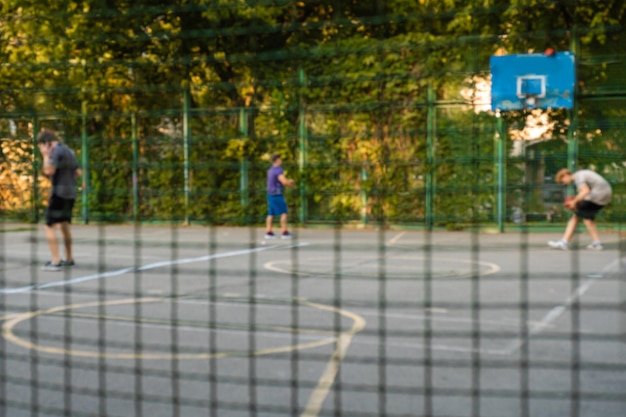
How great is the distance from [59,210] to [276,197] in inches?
149

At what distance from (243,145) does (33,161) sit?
5.30 feet

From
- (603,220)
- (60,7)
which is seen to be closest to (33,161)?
(60,7)

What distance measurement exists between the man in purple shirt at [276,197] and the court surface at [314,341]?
1762mm

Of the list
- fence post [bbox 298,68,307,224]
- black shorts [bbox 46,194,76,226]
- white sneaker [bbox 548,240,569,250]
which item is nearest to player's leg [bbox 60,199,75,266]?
black shorts [bbox 46,194,76,226]

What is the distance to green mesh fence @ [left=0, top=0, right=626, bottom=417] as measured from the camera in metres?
4.04

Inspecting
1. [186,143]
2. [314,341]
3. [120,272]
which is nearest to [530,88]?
Result: [314,341]

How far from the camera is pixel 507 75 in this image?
3.84 m

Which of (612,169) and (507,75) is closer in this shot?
(507,75)

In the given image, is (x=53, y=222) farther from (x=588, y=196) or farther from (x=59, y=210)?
(x=588, y=196)

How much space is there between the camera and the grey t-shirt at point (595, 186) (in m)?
8.68

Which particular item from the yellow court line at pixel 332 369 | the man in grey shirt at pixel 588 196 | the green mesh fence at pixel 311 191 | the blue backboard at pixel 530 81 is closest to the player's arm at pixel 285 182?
the green mesh fence at pixel 311 191

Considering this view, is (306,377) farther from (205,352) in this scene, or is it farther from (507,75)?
(507,75)

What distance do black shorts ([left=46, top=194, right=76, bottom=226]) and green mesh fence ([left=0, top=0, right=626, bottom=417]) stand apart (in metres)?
0.27

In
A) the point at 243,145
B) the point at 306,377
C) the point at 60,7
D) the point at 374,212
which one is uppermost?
the point at 60,7
